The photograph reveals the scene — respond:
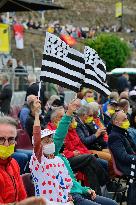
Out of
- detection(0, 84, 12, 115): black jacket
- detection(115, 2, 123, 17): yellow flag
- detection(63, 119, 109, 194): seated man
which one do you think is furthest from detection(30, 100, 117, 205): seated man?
detection(115, 2, 123, 17): yellow flag

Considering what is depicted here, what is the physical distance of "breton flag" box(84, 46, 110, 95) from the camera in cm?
945

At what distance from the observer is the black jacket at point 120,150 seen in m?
8.68

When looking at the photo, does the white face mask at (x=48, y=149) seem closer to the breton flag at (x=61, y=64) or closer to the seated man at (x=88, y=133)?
the breton flag at (x=61, y=64)

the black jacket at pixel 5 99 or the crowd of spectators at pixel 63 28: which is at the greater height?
the crowd of spectators at pixel 63 28

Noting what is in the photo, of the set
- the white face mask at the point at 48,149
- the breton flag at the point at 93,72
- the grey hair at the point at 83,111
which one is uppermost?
the breton flag at the point at 93,72

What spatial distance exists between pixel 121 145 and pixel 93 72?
1.39m

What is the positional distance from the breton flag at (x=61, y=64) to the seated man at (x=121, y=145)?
2.95 feet

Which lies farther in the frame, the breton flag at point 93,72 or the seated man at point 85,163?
the breton flag at point 93,72

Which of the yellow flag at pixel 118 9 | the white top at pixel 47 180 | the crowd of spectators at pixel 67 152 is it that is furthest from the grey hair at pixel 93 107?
the yellow flag at pixel 118 9

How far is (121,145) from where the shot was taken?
8.79m

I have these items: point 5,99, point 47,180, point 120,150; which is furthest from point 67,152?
point 5,99

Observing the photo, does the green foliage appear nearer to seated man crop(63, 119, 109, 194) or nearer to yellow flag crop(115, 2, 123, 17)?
yellow flag crop(115, 2, 123, 17)

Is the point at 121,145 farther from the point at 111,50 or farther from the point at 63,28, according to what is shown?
the point at 63,28

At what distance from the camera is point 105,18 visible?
206 ft
